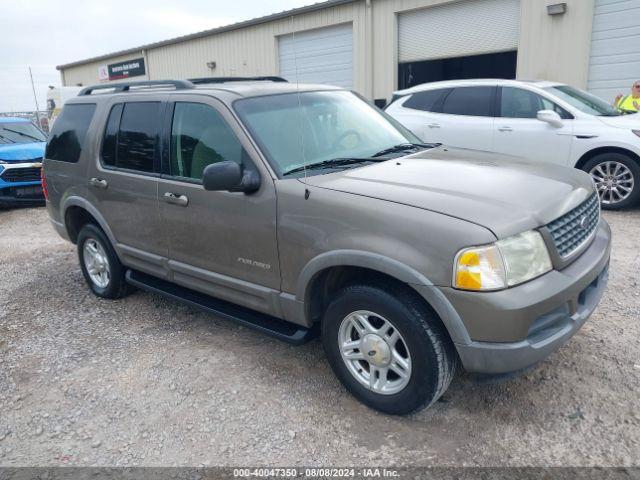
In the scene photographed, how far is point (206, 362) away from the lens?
12.2 feet

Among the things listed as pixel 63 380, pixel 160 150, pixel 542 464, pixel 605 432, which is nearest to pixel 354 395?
pixel 542 464

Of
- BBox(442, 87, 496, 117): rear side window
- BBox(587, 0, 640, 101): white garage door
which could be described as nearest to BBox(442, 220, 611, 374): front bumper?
BBox(442, 87, 496, 117): rear side window

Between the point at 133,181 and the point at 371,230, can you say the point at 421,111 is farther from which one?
the point at 371,230

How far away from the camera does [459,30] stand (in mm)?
13062

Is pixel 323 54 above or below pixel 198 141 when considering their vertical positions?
above

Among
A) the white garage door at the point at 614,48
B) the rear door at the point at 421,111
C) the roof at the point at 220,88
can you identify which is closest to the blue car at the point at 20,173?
the roof at the point at 220,88

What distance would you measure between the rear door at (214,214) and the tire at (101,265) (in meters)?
1.02

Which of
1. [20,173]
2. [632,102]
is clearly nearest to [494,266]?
[632,102]

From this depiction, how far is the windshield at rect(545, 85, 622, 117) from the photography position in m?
7.58

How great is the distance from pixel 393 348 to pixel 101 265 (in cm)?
321

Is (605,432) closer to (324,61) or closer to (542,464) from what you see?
(542,464)

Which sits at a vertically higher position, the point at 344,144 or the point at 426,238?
the point at 344,144

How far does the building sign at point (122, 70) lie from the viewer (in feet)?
76.4

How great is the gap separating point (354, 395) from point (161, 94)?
8.65 feet
